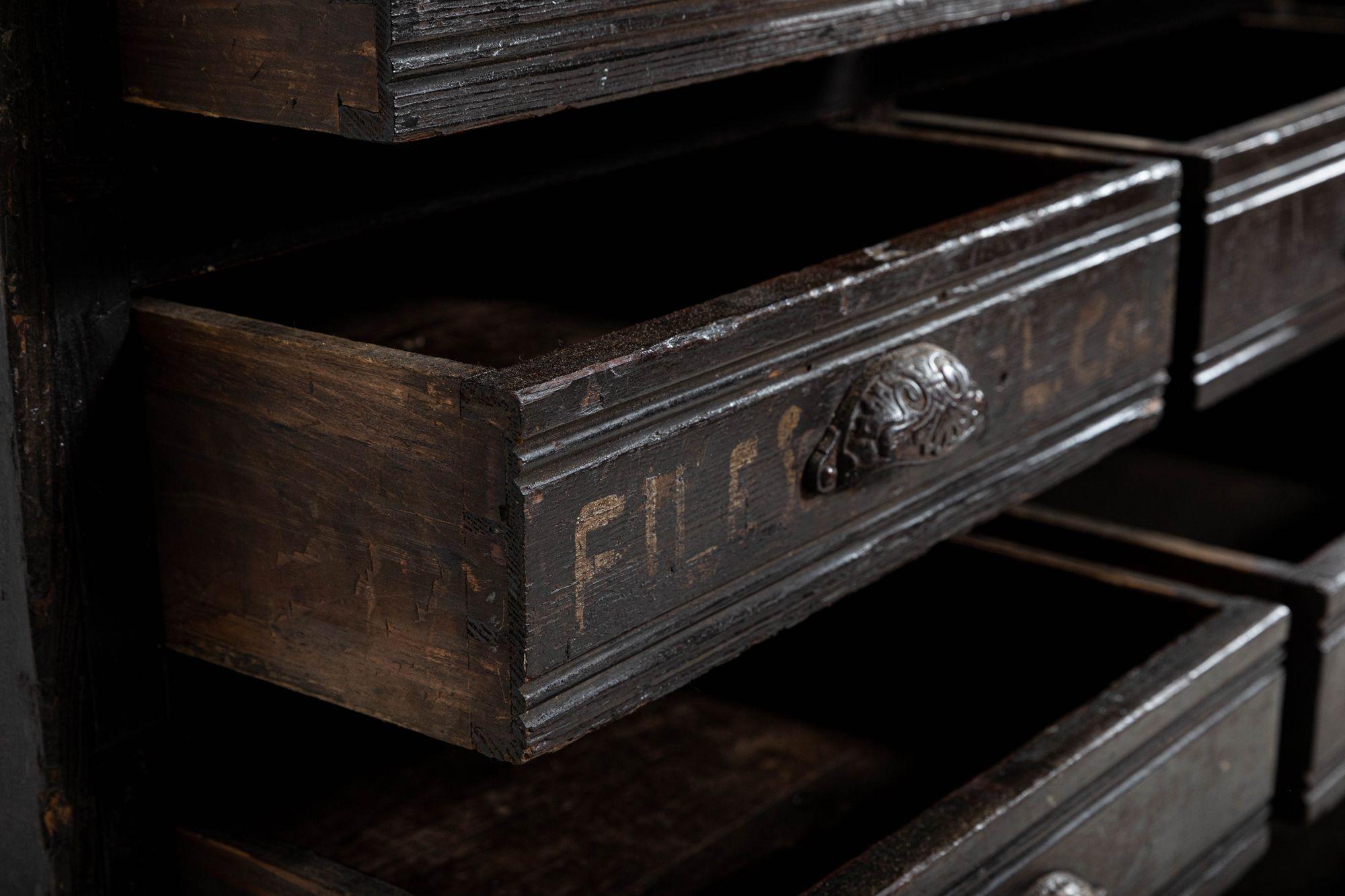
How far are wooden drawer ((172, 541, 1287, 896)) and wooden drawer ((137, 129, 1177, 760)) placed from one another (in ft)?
0.47

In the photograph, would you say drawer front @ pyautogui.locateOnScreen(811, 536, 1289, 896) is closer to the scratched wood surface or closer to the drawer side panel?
the drawer side panel

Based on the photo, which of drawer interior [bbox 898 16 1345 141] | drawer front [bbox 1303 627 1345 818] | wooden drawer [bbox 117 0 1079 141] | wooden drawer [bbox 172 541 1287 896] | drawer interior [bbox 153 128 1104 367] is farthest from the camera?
drawer interior [bbox 898 16 1345 141]

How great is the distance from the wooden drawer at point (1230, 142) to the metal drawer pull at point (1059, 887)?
36 centimetres

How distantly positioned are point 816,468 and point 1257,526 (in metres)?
0.91

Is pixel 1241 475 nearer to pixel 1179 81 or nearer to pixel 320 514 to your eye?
pixel 1179 81

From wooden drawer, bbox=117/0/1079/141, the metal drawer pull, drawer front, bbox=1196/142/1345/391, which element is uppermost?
wooden drawer, bbox=117/0/1079/141

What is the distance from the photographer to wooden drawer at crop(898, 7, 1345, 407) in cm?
115

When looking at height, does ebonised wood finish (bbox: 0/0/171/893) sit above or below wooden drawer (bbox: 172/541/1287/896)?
above

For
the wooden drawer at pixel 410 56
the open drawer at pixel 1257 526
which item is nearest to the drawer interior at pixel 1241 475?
the open drawer at pixel 1257 526

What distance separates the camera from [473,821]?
1.10 m

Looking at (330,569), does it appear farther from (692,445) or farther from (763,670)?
(763,670)

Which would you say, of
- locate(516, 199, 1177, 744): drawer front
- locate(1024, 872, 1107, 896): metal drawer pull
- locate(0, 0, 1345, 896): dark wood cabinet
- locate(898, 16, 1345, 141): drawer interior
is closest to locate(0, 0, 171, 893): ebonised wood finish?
locate(0, 0, 1345, 896): dark wood cabinet

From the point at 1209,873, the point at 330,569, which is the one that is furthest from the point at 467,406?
the point at 1209,873

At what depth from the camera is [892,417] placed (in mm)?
876
